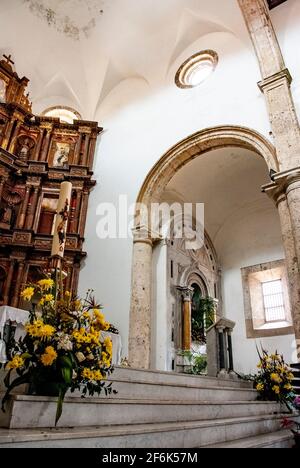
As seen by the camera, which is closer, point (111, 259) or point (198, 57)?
point (111, 259)

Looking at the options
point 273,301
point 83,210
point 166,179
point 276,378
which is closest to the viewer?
point 276,378

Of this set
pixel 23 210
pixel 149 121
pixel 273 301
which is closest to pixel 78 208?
pixel 23 210

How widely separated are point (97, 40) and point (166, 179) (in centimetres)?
578

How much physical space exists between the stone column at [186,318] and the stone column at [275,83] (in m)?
5.00

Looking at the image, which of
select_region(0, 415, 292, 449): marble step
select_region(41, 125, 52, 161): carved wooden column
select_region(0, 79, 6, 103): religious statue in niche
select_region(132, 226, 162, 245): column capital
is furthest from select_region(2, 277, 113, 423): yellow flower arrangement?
select_region(0, 79, 6, 103): religious statue in niche

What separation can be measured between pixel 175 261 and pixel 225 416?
6.65m

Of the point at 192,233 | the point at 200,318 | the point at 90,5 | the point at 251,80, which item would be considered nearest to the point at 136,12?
the point at 90,5

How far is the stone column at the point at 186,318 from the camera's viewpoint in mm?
9429

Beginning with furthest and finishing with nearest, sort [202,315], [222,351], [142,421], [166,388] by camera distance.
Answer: [202,315]
[222,351]
[166,388]
[142,421]

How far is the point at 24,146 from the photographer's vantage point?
10.5 meters

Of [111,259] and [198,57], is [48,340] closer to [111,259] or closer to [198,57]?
[111,259]

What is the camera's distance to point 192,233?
1183cm

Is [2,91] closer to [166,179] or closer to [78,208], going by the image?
[78,208]

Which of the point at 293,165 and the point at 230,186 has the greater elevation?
the point at 230,186
